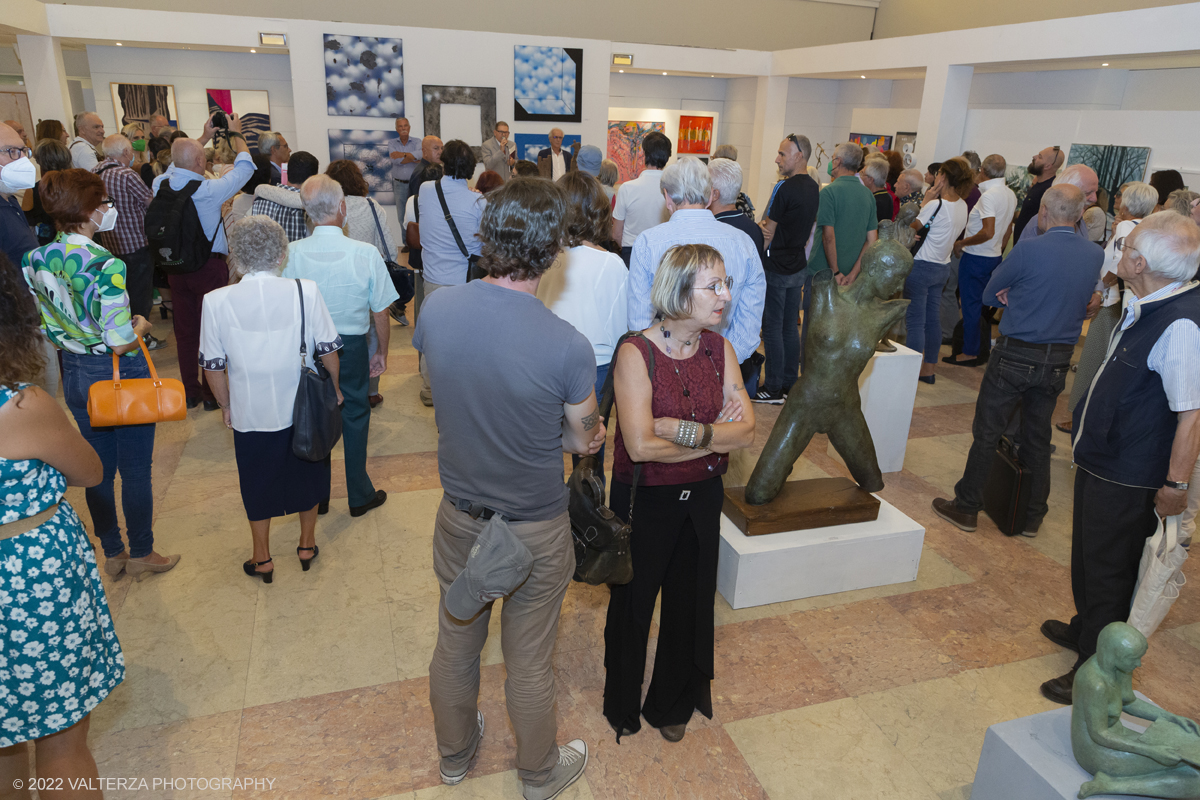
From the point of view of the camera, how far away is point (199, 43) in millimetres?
10555

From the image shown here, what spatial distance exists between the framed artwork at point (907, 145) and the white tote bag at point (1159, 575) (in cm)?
818

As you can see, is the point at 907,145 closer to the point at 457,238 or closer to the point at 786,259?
the point at 786,259

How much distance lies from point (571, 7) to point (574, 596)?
13.4m

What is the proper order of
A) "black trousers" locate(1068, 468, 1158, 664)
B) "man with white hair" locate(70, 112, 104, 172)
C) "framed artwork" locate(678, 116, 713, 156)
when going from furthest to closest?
"framed artwork" locate(678, 116, 713, 156) < "man with white hair" locate(70, 112, 104, 172) < "black trousers" locate(1068, 468, 1158, 664)

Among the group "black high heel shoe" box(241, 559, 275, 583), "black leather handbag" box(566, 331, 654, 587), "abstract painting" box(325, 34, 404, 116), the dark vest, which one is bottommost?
"black high heel shoe" box(241, 559, 275, 583)

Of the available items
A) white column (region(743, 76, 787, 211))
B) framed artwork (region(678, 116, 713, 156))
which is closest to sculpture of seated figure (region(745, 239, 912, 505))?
white column (region(743, 76, 787, 211))

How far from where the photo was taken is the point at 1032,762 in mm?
2076

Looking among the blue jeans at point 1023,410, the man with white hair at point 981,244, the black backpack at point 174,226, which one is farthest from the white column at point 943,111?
the black backpack at point 174,226

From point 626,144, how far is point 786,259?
30.1 feet

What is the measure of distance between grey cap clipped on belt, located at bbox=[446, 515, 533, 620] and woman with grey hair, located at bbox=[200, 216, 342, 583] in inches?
60.5

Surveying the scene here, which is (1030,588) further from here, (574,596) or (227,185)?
(227,185)

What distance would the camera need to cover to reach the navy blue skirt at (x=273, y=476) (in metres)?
3.22

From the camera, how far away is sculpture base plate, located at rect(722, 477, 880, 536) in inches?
135

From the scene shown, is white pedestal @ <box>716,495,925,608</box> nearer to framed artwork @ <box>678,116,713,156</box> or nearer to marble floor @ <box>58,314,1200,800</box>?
marble floor @ <box>58,314,1200,800</box>
